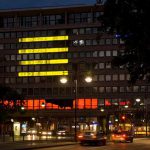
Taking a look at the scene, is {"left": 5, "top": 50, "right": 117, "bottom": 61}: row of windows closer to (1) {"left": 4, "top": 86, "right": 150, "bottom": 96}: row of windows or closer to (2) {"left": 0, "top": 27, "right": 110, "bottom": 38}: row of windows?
(2) {"left": 0, "top": 27, "right": 110, "bottom": 38}: row of windows

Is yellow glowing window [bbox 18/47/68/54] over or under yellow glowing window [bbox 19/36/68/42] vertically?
under

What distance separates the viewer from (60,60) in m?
136

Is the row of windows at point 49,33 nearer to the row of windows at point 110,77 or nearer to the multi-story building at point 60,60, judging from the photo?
the multi-story building at point 60,60

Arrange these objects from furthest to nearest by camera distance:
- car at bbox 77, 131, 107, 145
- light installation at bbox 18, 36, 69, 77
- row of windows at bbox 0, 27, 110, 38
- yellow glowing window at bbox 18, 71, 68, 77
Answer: light installation at bbox 18, 36, 69, 77 → yellow glowing window at bbox 18, 71, 68, 77 → row of windows at bbox 0, 27, 110, 38 → car at bbox 77, 131, 107, 145

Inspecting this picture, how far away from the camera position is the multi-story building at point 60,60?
131625mm

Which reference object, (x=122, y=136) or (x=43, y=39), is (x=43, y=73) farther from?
(x=122, y=136)

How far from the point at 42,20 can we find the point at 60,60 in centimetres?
1224

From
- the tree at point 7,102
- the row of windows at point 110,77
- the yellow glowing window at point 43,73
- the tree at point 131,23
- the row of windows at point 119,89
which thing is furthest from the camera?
the yellow glowing window at point 43,73

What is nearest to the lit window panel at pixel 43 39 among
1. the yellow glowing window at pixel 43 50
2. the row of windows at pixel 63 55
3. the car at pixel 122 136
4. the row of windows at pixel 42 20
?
the yellow glowing window at pixel 43 50

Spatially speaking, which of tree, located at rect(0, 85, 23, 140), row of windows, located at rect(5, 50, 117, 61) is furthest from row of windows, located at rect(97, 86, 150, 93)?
tree, located at rect(0, 85, 23, 140)

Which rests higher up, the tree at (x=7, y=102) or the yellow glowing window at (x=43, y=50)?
the yellow glowing window at (x=43, y=50)

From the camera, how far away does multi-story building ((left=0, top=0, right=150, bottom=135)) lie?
131625mm

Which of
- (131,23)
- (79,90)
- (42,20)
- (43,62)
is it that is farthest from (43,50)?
(131,23)

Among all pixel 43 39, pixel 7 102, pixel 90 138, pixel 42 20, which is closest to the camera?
pixel 90 138
